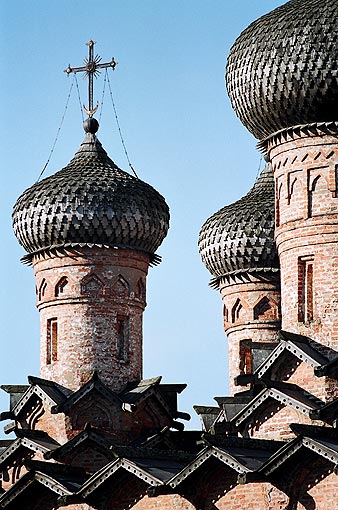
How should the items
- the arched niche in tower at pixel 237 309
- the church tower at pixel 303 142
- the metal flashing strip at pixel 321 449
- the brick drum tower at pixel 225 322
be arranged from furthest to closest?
the arched niche in tower at pixel 237 309
the church tower at pixel 303 142
the brick drum tower at pixel 225 322
the metal flashing strip at pixel 321 449

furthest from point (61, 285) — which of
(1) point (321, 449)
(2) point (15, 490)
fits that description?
(1) point (321, 449)

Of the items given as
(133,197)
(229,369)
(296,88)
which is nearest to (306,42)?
(296,88)

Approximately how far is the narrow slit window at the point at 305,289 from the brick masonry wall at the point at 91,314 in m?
5.40

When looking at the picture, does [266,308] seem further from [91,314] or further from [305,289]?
[305,289]

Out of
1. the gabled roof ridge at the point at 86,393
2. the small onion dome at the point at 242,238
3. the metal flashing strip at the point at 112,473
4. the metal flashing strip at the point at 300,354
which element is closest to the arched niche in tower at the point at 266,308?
the small onion dome at the point at 242,238

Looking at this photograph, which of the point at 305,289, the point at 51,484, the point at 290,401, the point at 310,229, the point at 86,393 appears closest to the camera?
the point at 290,401

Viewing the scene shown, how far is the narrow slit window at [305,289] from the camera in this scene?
37.7m

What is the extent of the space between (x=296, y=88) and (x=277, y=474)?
7.44 metres

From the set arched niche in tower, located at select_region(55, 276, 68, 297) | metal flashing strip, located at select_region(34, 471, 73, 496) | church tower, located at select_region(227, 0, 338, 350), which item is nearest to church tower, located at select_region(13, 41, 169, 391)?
arched niche in tower, located at select_region(55, 276, 68, 297)

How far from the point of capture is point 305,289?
37938 millimetres

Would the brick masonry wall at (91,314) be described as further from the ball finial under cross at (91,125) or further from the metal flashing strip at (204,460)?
the metal flashing strip at (204,460)

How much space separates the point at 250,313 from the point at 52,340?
468 centimetres

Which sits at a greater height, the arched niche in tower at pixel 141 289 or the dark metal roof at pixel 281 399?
the arched niche in tower at pixel 141 289

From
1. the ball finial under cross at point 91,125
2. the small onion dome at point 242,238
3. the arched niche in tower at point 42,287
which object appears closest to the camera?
the arched niche in tower at point 42,287
